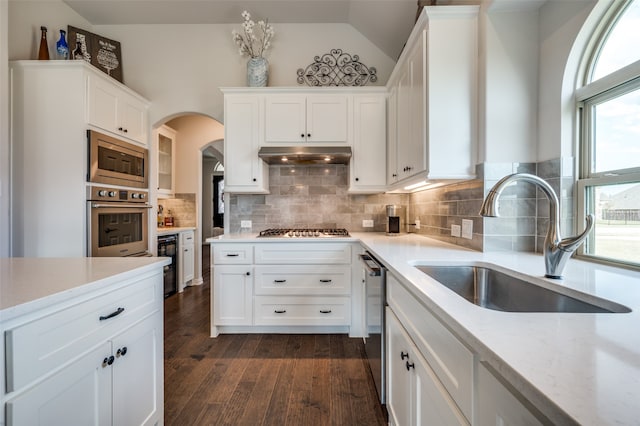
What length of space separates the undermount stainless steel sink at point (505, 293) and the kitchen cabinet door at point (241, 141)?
194cm

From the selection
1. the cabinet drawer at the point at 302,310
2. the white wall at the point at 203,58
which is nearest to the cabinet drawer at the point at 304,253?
the cabinet drawer at the point at 302,310

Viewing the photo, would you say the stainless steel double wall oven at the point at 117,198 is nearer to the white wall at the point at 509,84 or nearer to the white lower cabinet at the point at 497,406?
the white lower cabinet at the point at 497,406

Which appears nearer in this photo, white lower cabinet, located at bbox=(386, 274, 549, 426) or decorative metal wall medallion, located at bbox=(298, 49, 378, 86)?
white lower cabinet, located at bbox=(386, 274, 549, 426)

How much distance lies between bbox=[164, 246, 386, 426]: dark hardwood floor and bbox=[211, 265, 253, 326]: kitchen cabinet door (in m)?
0.18

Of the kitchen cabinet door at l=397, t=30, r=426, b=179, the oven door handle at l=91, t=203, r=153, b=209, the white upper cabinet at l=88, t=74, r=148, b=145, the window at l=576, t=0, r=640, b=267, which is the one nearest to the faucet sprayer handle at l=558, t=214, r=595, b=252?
the window at l=576, t=0, r=640, b=267

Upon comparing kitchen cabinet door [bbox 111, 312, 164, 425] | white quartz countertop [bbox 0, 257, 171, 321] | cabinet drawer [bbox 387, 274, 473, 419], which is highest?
white quartz countertop [bbox 0, 257, 171, 321]

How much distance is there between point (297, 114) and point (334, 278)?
63.7 inches

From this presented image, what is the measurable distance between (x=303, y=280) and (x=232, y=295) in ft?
2.13

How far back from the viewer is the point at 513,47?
5.43 feet

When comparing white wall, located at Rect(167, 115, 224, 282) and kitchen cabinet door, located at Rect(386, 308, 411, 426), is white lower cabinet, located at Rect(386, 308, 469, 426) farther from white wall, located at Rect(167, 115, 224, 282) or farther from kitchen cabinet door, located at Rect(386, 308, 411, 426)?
white wall, located at Rect(167, 115, 224, 282)

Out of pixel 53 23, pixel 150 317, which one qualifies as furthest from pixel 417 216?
pixel 53 23

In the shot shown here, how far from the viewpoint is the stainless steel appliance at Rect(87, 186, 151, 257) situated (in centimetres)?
248

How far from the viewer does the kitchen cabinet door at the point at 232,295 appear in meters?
2.49

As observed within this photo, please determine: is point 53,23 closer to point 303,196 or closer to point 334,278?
point 303,196
